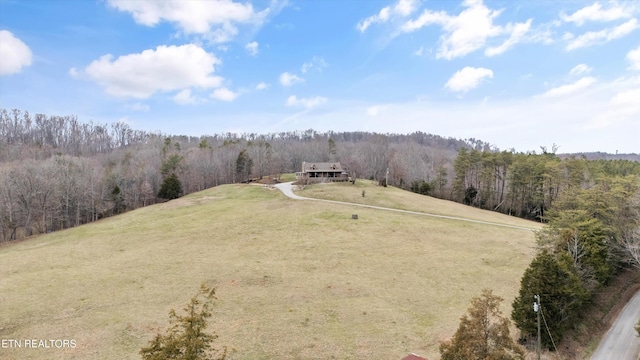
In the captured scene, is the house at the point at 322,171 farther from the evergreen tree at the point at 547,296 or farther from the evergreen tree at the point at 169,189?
the evergreen tree at the point at 547,296

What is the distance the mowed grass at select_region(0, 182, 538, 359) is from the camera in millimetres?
21250

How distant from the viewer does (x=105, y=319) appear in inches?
931

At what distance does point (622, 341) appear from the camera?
2377 cm

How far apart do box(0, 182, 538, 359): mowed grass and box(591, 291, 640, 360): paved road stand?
20.0ft

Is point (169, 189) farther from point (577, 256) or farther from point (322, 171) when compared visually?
point (577, 256)

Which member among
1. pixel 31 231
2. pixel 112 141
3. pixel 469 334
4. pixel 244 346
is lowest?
pixel 31 231

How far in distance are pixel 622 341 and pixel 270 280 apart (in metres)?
26.7

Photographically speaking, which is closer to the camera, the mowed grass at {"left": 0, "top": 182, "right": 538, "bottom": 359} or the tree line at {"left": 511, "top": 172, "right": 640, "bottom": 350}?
the mowed grass at {"left": 0, "top": 182, "right": 538, "bottom": 359}

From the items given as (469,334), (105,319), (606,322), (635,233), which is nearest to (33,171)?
(105,319)

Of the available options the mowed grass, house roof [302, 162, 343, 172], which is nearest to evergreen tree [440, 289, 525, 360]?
the mowed grass

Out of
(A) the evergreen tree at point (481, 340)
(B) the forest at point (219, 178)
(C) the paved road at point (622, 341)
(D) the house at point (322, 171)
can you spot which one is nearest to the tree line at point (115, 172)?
(B) the forest at point (219, 178)

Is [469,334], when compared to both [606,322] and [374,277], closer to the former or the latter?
[374,277]

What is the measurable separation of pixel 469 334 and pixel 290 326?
12.4 metres

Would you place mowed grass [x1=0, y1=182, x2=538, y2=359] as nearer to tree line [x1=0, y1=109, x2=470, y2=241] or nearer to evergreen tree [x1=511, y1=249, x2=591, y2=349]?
evergreen tree [x1=511, y1=249, x2=591, y2=349]
